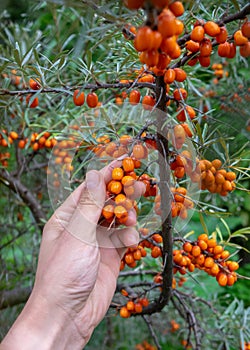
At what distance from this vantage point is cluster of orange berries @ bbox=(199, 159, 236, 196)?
712 millimetres

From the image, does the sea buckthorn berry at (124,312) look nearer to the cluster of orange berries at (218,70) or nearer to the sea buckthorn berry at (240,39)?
the sea buckthorn berry at (240,39)

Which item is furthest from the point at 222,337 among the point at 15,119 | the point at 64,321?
the point at 15,119

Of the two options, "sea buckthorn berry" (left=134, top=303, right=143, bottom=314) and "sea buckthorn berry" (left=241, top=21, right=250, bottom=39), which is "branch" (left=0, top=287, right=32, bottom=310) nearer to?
"sea buckthorn berry" (left=134, top=303, right=143, bottom=314)

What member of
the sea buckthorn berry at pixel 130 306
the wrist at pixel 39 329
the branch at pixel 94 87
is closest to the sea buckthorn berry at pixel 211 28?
the branch at pixel 94 87

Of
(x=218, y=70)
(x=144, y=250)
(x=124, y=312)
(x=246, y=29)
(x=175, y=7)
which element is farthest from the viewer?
(x=218, y=70)

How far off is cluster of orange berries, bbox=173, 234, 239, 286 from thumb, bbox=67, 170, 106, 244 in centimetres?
18

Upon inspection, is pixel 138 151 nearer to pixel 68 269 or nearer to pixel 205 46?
pixel 205 46

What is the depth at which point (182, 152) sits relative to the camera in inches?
26.1

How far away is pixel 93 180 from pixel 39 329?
28 cm

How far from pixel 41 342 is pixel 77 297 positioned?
0.10 meters

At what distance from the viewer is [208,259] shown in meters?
0.82

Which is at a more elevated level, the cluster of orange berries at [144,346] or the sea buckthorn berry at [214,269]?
the sea buckthorn berry at [214,269]

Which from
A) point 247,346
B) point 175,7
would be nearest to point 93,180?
point 175,7

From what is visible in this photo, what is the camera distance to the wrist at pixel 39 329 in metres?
0.72
